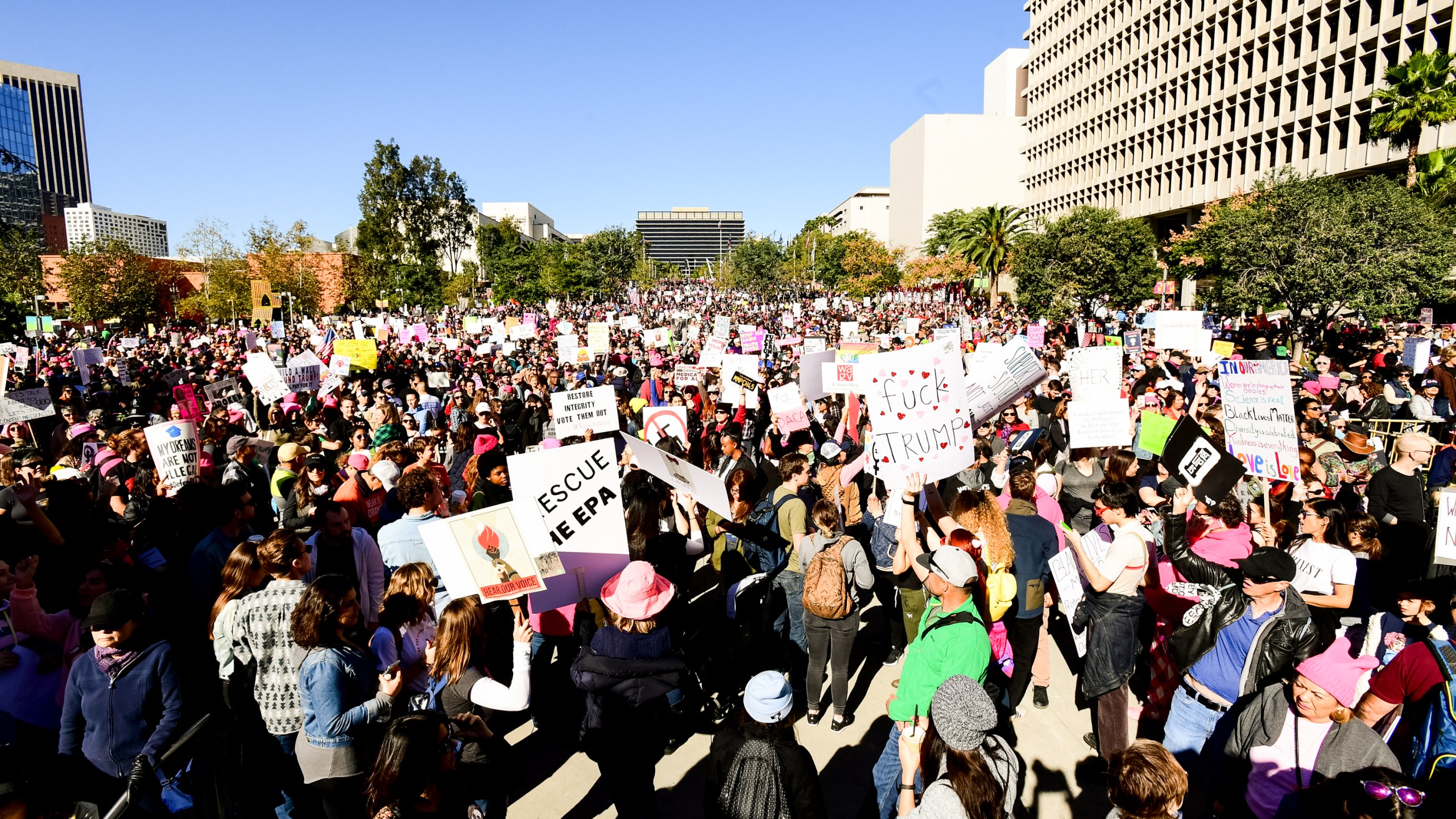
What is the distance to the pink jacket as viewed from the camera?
13.5 feet

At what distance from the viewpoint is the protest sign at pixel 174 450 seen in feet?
24.8

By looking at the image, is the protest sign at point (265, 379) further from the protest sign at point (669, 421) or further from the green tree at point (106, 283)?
the green tree at point (106, 283)

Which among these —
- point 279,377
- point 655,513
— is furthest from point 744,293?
point 655,513

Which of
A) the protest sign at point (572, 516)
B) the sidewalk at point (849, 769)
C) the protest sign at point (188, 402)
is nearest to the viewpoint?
the protest sign at point (572, 516)

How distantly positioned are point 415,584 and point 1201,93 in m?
62.4

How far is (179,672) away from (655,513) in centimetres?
293

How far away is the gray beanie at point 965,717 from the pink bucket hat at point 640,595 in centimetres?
148

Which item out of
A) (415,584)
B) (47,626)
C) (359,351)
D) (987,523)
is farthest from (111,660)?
(359,351)

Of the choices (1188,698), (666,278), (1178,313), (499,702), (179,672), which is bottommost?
(1188,698)

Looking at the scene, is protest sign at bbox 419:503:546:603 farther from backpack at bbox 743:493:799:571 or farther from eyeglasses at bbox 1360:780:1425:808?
eyeglasses at bbox 1360:780:1425:808

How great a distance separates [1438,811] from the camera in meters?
3.19

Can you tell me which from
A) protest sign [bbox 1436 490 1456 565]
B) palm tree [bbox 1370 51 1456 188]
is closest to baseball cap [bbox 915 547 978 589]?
protest sign [bbox 1436 490 1456 565]

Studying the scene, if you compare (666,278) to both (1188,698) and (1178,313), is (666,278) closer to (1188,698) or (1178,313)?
(1178,313)

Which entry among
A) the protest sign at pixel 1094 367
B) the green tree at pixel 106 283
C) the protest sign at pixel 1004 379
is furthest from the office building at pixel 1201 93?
the green tree at pixel 106 283
